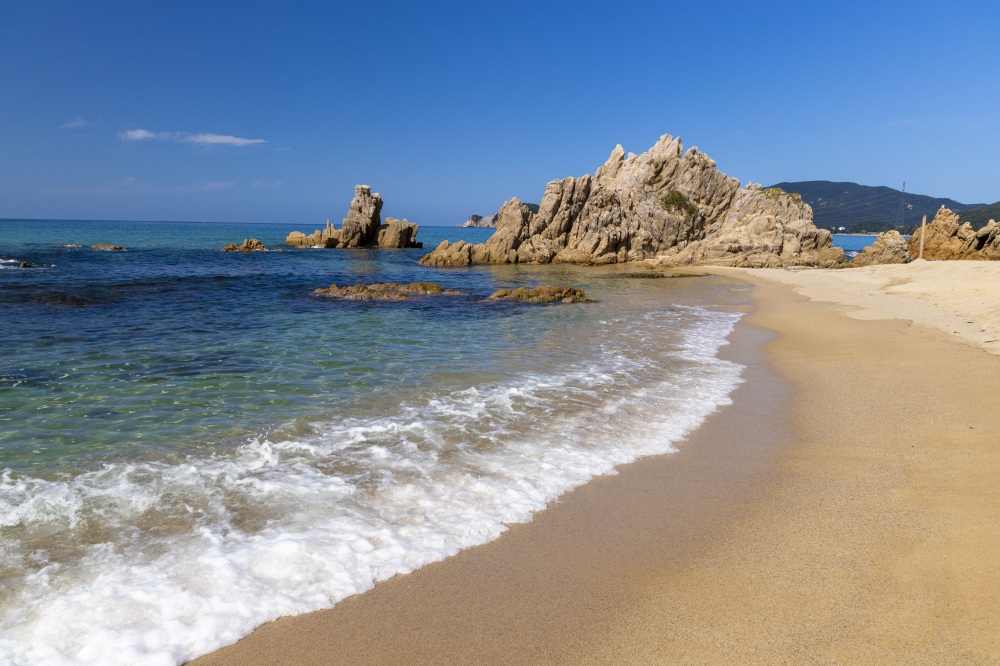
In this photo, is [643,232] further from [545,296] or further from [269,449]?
[269,449]

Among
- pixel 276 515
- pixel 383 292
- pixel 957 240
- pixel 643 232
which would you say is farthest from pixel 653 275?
pixel 276 515

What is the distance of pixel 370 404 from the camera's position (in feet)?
27.4

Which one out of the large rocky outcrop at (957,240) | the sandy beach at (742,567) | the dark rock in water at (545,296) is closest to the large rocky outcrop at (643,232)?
the large rocky outcrop at (957,240)

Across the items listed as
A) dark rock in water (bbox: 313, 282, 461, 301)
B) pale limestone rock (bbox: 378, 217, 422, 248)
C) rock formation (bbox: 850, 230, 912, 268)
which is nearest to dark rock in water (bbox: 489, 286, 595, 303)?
dark rock in water (bbox: 313, 282, 461, 301)

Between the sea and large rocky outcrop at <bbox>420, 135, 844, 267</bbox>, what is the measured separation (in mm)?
34574

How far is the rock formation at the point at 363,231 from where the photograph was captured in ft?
230

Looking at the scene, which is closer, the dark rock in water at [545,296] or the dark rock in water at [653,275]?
the dark rock in water at [545,296]

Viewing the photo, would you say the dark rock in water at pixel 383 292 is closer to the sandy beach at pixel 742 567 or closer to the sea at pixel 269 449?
the sea at pixel 269 449

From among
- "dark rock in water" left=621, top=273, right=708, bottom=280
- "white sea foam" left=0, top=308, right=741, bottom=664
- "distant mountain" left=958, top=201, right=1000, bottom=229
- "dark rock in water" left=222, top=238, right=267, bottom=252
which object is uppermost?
"distant mountain" left=958, top=201, right=1000, bottom=229

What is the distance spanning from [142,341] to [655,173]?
5690cm

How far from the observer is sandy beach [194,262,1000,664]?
3.22 m

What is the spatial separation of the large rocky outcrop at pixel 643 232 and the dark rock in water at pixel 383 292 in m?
20.1

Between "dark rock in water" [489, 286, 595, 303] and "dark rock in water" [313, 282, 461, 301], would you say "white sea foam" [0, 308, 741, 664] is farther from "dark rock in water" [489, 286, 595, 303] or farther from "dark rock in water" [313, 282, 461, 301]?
"dark rock in water" [313, 282, 461, 301]

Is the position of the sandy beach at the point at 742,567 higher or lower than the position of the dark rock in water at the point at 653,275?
lower
